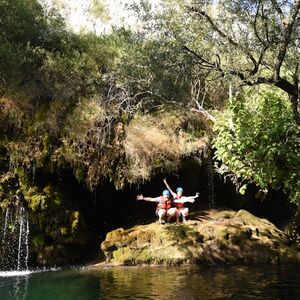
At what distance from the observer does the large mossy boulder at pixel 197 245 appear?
16.9 m

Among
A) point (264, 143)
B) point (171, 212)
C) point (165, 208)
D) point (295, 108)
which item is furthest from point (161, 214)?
point (295, 108)

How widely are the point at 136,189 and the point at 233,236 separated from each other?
18.9 feet

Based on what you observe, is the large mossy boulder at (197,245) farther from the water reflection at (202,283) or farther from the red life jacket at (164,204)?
the red life jacket at (164,204)

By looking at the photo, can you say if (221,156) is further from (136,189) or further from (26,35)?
(26,35)

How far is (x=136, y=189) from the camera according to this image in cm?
2134

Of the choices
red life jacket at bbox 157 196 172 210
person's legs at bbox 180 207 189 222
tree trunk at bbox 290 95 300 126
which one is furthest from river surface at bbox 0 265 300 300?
tree trunk at bbox 290 95 300 126

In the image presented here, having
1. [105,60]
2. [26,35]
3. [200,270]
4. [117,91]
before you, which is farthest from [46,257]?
[26,35]

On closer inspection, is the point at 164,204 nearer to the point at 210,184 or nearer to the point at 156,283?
the point at 210,184

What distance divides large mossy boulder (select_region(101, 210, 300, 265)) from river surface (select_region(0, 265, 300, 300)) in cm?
74

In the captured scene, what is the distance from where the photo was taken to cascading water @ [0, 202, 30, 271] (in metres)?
18.3

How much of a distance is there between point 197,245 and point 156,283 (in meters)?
3.94

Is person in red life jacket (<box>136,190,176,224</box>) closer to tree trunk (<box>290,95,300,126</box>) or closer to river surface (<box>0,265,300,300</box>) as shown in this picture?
river surface (<box>0,265,300,300</box>)

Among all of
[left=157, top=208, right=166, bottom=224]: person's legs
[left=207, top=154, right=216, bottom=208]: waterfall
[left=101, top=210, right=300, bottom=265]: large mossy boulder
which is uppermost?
[left=207, top=154, right=216, bottom=208]: waterfall

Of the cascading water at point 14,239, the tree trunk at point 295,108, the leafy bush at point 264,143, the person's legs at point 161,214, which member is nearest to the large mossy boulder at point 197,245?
the person's legs at point 161,214
